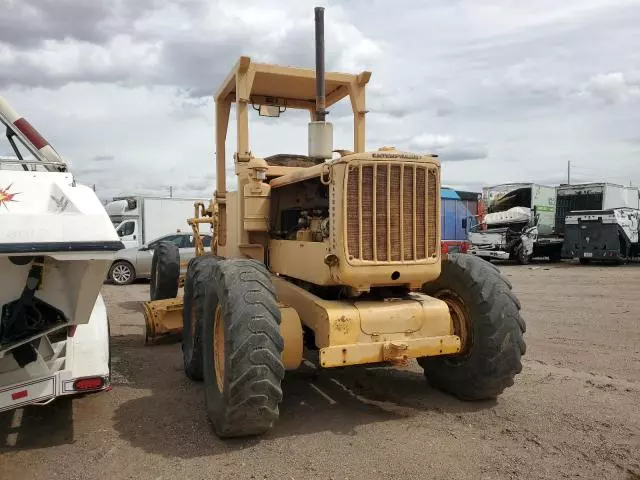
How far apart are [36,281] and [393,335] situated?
2652mm

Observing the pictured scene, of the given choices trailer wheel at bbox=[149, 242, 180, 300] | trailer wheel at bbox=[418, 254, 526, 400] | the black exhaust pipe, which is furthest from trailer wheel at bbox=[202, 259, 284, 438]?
trailer wheel at bbox=[149, 242, 180, 300]

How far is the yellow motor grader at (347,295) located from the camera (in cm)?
413

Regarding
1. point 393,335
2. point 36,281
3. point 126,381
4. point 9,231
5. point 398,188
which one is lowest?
point 126,381

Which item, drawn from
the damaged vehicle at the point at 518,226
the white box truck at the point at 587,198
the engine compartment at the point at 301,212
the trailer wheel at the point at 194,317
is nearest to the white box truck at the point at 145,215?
the damaged vehicle at the point at 518,226

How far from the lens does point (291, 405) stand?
16.7 ft

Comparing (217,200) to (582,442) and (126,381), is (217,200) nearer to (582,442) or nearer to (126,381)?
(126,381)

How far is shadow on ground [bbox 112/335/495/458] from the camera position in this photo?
4.36m

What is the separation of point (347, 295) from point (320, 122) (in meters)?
1.69

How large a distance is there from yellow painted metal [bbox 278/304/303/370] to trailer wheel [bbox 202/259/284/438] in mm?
334

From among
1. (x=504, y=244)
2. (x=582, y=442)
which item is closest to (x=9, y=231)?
(x=582, y=442)

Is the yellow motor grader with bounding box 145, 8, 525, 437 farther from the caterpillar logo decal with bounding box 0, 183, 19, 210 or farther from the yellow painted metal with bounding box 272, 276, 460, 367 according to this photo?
the caterpillar logo decal with bounding box 0, 183, 19, 210

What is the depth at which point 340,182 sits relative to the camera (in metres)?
4.34

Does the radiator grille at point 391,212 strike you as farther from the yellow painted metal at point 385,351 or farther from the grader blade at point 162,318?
the grader blade at point 162,318

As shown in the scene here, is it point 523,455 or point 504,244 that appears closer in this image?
point 523,455
